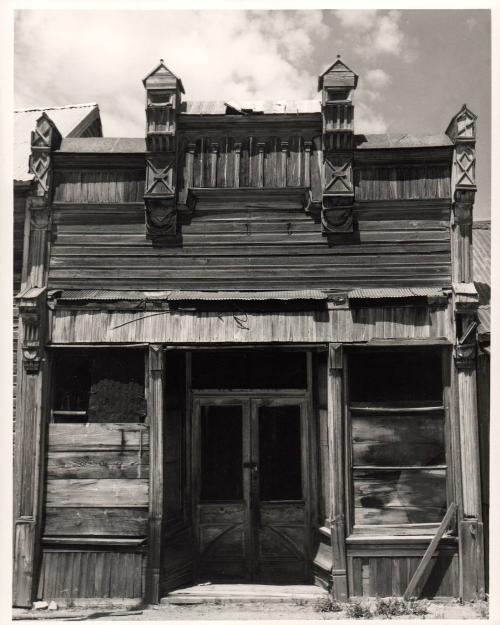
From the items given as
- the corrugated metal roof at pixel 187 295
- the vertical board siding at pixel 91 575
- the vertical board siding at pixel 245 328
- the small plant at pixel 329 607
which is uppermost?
the corrugated metal roof at pixel 187 295

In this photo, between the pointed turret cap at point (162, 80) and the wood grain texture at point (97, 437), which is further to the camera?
the pointed turret cap at point (162, 80)

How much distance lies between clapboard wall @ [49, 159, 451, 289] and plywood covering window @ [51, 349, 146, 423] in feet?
3.18

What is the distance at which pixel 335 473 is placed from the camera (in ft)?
25.1

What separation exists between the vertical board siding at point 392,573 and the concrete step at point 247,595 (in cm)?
51

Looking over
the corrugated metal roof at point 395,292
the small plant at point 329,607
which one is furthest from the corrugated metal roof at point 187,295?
the small plant at point 329,607

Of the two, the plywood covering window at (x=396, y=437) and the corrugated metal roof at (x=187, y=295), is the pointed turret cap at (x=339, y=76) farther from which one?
the plywood covering window at (x=396, y=437)

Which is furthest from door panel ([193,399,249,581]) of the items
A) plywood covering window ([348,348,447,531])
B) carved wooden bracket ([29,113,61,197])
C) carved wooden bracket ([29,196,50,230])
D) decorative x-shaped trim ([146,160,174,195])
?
carved wooden bracket ([29,113,61,197])

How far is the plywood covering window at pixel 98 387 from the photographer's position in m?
7.89

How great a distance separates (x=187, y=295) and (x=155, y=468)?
2.25 m

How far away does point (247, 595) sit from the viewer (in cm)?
774

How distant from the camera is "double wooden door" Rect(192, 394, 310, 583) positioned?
841 centimetres

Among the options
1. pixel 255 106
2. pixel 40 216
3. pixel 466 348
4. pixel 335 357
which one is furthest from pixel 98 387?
pixel 466 348

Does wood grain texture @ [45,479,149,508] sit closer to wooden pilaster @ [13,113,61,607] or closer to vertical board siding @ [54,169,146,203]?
wooden pilaster @ [13,113,61,607]

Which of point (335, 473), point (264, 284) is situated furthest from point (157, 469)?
point (264, 284)
